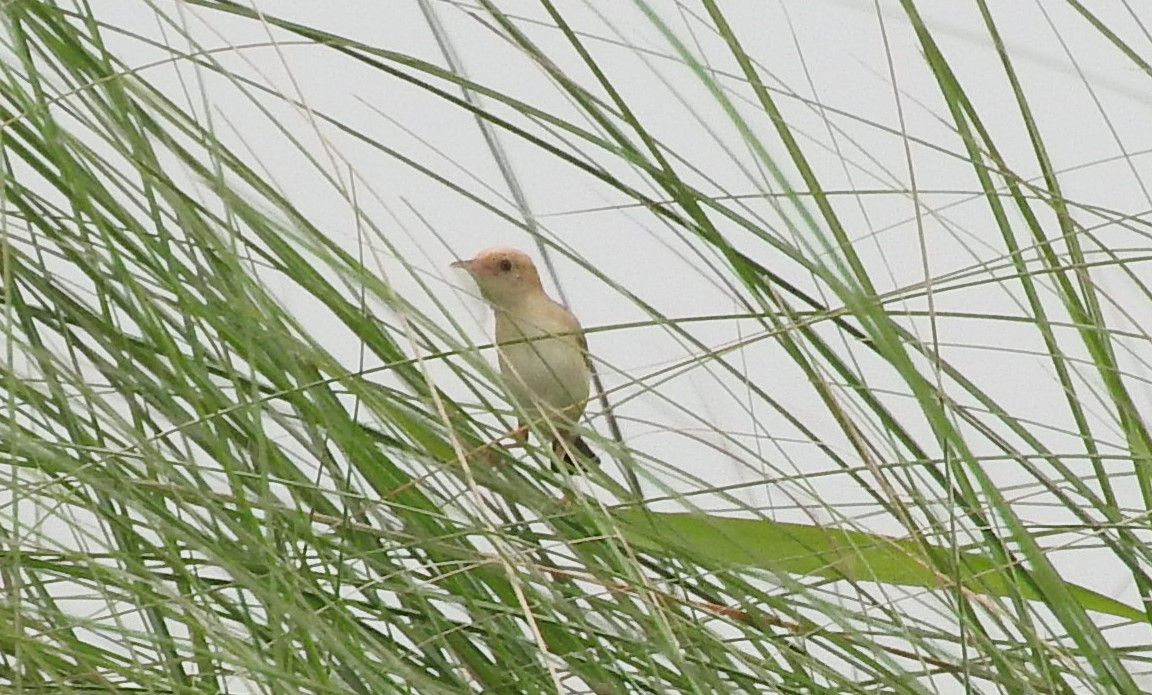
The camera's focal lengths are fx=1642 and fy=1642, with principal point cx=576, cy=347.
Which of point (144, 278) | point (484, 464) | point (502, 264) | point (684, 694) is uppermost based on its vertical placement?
point (502, 264)

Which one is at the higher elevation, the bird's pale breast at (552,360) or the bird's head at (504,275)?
the bird's head at (504,275)

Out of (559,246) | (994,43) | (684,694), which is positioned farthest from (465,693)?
(994,43)

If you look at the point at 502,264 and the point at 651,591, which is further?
the point at 502,264

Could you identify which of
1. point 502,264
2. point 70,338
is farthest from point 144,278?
point 502,264

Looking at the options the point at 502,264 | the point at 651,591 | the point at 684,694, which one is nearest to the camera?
the point at 651,591

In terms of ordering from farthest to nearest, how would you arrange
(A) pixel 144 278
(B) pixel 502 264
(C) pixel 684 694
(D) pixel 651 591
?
1. (B) pixel 502 264
2. (A) pixel 144 278
3. (C) pixel 684 694
4. (D) pixel 651 591

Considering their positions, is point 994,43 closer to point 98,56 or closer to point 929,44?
point 929,44

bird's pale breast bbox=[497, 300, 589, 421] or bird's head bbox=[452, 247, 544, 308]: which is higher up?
bird's head bbox=[452, 247, 544, 308]

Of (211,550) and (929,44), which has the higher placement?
(929,44)
